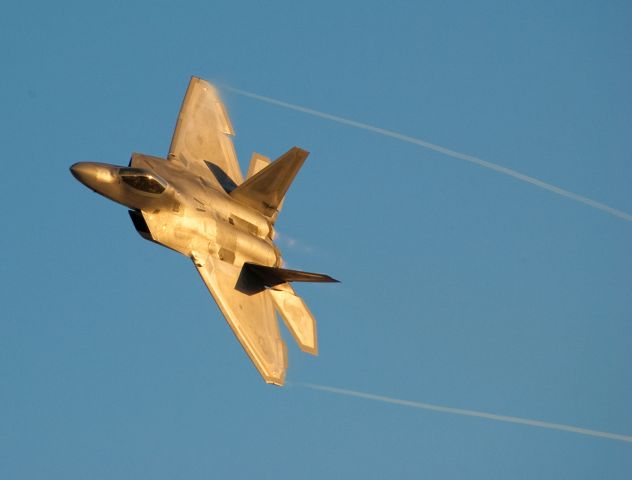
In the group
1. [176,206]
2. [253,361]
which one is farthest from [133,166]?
[253,361]

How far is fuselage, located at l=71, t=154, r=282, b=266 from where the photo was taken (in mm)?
34594

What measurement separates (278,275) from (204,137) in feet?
18.9

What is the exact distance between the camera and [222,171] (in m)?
40.5

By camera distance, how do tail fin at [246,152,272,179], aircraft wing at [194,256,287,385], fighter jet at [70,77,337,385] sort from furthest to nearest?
tail fin at [246,152,272,179]
aircraft wing at [194,256,287,385]
fighter jet at [70,77,337,385]

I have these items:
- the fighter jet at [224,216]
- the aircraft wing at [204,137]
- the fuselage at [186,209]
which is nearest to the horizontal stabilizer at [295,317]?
the fighter jet at [224,216]

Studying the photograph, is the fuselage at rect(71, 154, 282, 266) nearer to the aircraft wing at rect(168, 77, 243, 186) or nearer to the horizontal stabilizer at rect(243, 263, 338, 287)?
the horizontal stabilizer at rect(243, 263, 338, 287)

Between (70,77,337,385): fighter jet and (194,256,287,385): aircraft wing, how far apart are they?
3 centimetres

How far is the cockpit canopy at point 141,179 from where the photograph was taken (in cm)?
3453

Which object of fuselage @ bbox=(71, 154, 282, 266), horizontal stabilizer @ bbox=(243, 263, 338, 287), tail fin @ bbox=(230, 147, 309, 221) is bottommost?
horizontal stabilizer @ bbox=(243, 263, 338, 287)

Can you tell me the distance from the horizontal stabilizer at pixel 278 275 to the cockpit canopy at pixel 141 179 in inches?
177

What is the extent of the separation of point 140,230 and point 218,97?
8.28 m

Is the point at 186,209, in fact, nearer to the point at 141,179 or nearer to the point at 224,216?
the point at 224,216

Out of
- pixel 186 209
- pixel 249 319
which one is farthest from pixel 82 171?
pixel 249 319

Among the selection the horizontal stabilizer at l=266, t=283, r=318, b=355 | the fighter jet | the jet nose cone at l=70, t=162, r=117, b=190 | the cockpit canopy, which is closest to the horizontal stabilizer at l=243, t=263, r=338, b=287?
the fighter jet
